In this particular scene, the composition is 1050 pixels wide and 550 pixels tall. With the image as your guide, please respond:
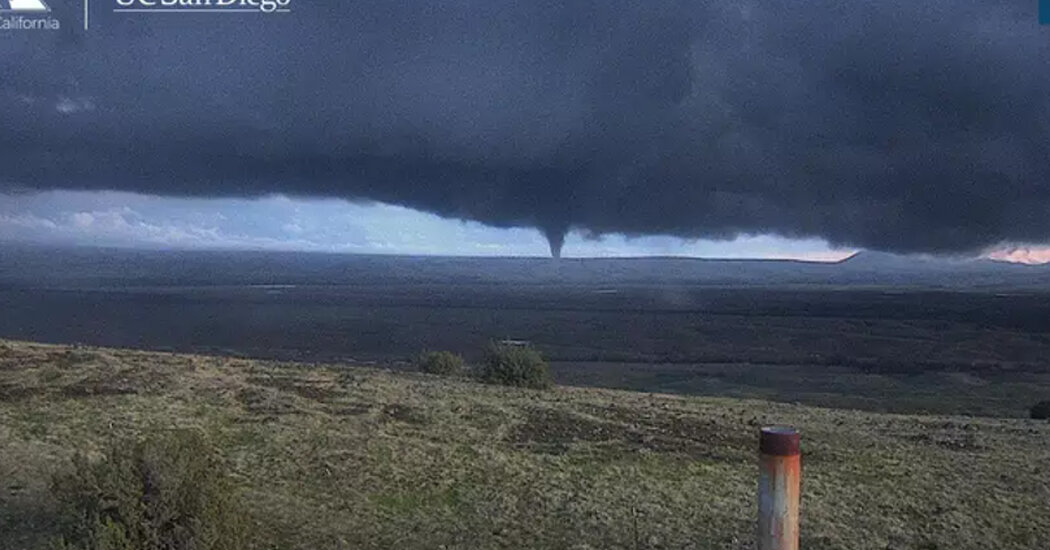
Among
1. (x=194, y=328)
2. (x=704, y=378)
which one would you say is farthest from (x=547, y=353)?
(x=194, y=328)

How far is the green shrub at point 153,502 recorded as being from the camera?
11.1 meters

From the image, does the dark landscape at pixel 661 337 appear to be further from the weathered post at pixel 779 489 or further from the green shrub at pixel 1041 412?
the weathered post at pixel 779 489

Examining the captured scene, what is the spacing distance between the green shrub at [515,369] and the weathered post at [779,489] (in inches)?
1056

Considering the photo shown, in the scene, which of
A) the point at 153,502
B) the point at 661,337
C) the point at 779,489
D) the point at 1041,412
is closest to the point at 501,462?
the point at 153,502

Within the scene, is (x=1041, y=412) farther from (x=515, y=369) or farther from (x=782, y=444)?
(x=782, y=444)

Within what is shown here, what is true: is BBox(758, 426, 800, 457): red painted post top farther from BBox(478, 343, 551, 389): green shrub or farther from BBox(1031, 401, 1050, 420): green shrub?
BBox(1031, 401, 1050, 420): green shrub

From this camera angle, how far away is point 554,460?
59.1 ft

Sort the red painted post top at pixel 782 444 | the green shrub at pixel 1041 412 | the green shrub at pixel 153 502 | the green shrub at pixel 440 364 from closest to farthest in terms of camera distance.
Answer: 1. the red painted post top at pixel 782 444
2. the green shrub at pixel 153 502
3. the green shrub at pixel 1041 412
4. the green shrub at pixel 440 364

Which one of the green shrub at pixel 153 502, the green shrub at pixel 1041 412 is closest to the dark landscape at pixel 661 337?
the green shrub at pixel 1041 412

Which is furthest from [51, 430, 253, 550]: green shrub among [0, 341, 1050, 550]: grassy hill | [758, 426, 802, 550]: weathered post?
[758, 426, 802, 550]: weathered post

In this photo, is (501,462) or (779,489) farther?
(501,462)

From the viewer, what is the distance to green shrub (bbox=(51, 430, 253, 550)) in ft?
36.6

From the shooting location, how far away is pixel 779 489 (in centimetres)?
504

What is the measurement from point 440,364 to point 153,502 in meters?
26.3
